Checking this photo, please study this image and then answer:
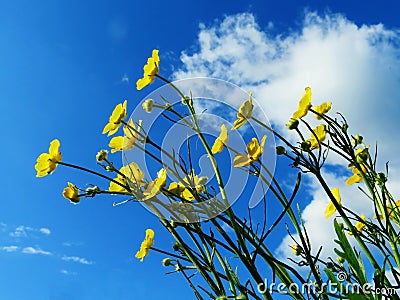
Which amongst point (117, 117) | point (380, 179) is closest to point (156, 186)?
point (117, 117)

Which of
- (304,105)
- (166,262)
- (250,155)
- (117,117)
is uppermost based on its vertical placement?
(304,105)

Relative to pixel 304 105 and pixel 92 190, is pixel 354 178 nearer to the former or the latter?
pixel 304 105

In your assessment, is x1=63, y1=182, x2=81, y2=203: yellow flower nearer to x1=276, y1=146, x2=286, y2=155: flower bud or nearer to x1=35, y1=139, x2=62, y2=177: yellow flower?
x1=35, y1=139, x2=62, y2=177: yellow flower

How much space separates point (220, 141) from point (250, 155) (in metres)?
0.07

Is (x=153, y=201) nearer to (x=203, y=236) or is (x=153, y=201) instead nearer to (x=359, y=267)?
(x=203, y=236)

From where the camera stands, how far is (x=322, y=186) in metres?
1.01

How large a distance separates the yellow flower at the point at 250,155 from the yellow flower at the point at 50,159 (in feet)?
1.50

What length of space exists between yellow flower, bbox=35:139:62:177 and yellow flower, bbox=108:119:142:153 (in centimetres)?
19

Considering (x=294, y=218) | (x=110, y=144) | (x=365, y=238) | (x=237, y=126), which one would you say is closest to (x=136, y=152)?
(x=110, y=144)

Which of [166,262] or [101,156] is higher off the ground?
[101,156]

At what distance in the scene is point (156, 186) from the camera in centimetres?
95

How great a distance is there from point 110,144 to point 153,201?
0.20m

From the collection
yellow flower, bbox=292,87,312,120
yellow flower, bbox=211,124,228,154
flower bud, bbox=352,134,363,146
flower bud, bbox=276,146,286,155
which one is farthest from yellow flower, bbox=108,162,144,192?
flower bud, bbox=352,134,363,146

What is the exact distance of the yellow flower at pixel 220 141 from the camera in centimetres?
98
